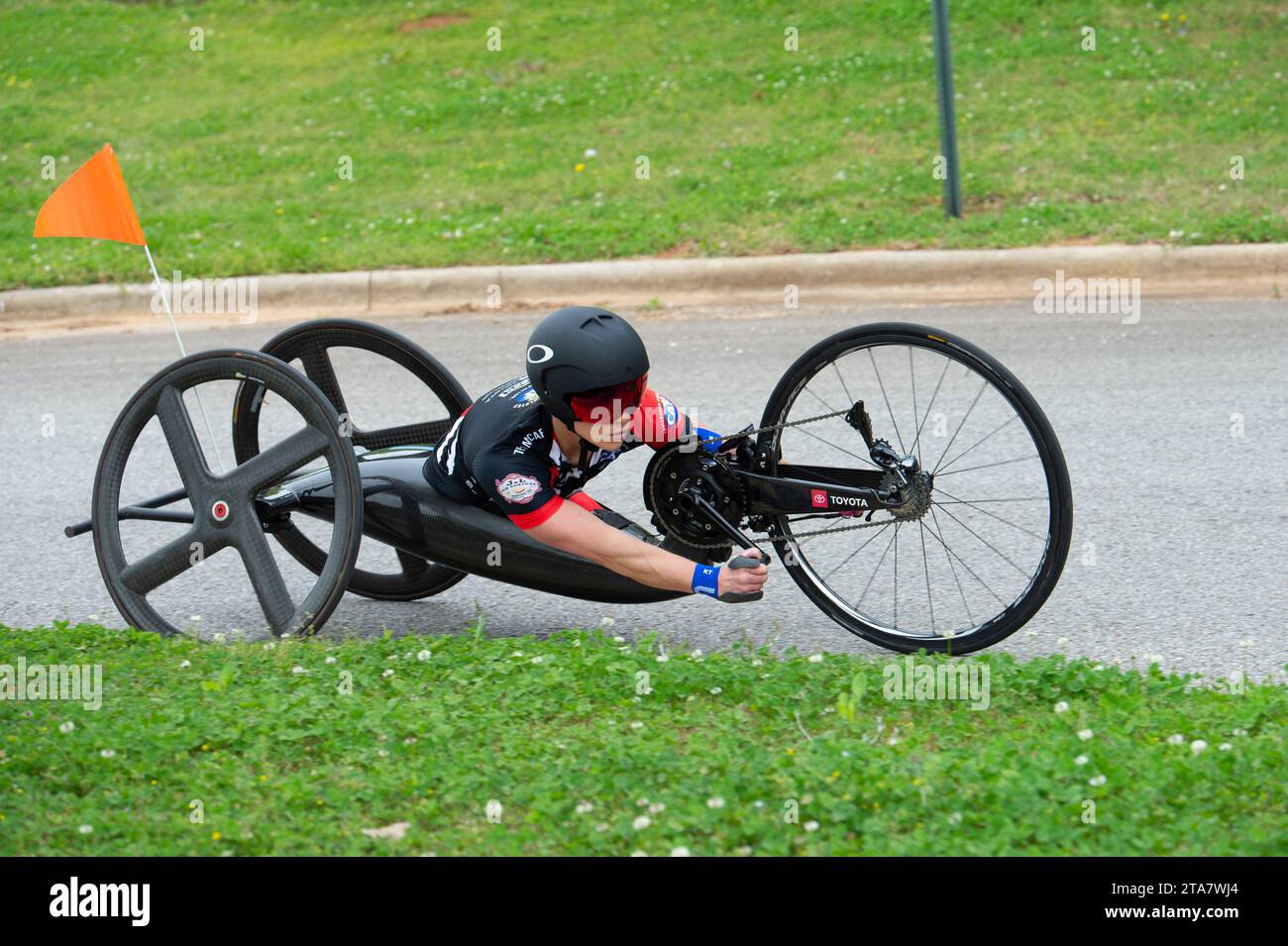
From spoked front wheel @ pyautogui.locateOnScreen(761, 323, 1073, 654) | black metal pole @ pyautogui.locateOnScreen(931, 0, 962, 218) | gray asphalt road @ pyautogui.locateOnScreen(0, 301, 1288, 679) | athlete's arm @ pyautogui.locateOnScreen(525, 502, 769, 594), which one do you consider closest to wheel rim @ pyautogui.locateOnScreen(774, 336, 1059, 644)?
spoked front wheel @ pyautogui.locateOnScreen(761, 323, 1073, 654)

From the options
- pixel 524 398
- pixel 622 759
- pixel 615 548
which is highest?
pixel 524 398

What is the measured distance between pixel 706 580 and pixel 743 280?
16.7ft

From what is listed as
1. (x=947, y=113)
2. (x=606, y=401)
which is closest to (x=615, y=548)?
(x=606, y=401)

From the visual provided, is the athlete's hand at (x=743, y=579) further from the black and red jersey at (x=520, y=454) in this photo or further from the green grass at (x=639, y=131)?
the green grass at (x=639, y=131)

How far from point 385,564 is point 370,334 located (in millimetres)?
1063

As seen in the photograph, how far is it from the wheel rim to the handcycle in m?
0.01

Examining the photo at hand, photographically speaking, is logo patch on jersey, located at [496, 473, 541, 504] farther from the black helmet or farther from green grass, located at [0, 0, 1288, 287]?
green grass, located at [0, 0, 1288, 287]

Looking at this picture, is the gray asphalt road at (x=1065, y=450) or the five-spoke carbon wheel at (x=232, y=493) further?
the gray asphalt road at (x=1065, y=450)

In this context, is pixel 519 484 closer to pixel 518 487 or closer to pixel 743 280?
pixel 518 487

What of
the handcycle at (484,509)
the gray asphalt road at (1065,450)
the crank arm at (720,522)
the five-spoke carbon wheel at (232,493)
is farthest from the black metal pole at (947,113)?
the five-spoke carbon wheel at (232,493)

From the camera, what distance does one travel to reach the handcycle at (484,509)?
176 inches

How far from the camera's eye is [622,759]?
11.7ft

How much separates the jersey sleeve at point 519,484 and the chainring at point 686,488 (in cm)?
39
